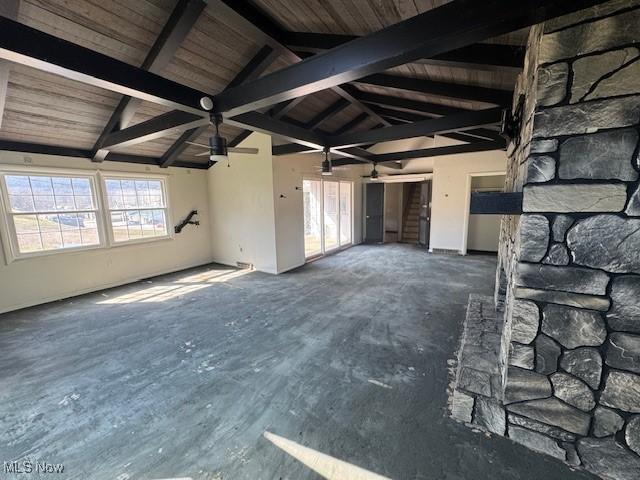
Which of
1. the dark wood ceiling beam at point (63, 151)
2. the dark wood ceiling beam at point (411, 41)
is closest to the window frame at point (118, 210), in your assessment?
the dark wood ceiling beam at point (63, 151)

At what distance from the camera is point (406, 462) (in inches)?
63.2

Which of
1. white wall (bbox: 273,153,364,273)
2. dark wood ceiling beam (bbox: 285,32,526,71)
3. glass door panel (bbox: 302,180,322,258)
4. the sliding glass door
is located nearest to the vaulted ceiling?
dark wood ceiling beam (bbox: 285,32,526,71)

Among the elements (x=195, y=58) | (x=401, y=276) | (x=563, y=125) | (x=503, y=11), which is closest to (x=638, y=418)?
(x=563, y=125)

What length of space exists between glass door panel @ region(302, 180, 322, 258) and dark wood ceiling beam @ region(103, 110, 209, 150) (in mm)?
3649

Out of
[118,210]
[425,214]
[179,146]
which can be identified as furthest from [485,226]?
[118,210]

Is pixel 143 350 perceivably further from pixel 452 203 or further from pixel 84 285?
pixel 452 203

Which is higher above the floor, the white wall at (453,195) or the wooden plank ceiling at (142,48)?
the wooden plank ceiling at (142,48)

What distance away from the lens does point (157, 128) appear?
11.4 feet

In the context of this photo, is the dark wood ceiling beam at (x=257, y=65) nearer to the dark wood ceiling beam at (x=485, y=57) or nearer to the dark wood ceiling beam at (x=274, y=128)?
the dark wood ceiling beam at (x=274, y=128)

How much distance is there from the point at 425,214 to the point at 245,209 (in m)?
5.33

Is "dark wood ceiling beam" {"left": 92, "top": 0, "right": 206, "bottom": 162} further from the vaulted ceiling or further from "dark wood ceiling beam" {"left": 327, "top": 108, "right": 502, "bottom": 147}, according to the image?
"dark wood ceiling beam" {"left": 327, "top": 108, "right": 502, "bottom": 147}

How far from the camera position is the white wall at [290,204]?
5.57m

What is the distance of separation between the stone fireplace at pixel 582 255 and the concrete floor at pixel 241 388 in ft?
0.97

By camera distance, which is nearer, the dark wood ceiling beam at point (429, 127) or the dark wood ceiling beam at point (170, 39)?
the dark wood ceiling beam at point (170, 39)
